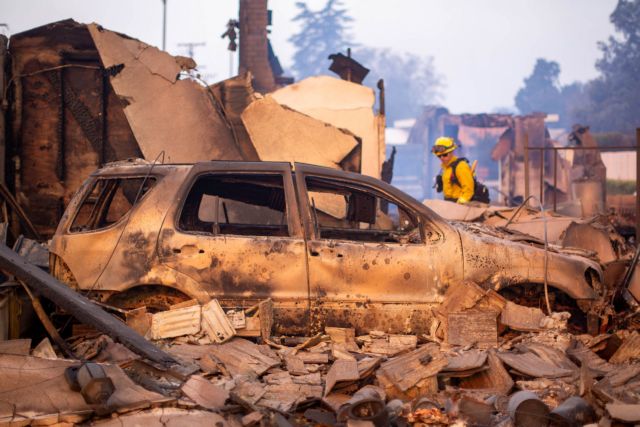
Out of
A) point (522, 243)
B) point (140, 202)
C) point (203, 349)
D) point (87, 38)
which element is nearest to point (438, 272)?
point (522, 243)

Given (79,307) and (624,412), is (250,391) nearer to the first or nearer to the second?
(79,307)

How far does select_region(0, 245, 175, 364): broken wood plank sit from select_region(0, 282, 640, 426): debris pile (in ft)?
0.38

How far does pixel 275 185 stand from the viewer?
244 inches

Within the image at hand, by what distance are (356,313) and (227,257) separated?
1.13 metres

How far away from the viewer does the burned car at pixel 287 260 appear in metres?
5.68

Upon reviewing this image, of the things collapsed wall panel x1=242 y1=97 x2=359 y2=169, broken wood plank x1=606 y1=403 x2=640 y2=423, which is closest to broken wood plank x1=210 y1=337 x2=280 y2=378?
broken wood plank x1=606 y1=403 x2=640 y2=423

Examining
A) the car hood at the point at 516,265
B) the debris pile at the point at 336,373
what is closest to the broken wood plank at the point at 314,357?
the debris pile at the point at 336,373

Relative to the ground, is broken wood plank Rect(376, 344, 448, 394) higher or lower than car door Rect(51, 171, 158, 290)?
lower

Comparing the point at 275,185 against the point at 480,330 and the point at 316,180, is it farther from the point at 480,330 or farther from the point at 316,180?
the point at 480,330

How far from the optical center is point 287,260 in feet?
18.8

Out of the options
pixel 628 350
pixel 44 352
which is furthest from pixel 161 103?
pixel 628 350

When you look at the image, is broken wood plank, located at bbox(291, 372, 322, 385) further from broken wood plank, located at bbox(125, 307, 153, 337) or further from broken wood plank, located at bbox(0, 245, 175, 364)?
broken wood plank, located at bbox(125, 307, 153, 337)

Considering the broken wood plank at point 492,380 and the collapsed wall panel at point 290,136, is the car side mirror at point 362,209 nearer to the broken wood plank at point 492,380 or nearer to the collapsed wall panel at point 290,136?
the broken wood plank at point 492,380

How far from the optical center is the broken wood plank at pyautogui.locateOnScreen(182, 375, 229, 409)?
437 cm
